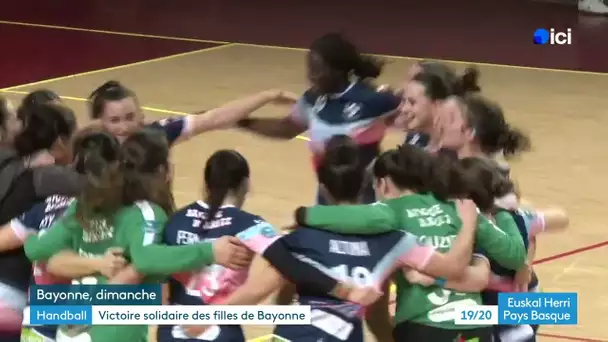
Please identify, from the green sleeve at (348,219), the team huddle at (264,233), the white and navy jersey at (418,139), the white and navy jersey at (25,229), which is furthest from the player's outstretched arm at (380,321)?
the white and navy jersey at (25,229)

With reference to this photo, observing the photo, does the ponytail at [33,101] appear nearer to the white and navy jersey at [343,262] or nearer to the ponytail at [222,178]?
the ponytail at [222,178]

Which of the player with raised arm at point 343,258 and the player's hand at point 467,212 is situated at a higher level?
the player's hand at point 467,212

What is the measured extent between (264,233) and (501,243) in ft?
3.23

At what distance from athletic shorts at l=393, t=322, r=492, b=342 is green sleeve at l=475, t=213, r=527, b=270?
300 mm

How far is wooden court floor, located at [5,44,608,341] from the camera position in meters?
8.13

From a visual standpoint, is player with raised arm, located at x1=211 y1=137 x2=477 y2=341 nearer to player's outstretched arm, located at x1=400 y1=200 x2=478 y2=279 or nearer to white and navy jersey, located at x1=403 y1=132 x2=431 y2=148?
player's outstretched arm, located at x1=400 y1=200 x2=478 y2=279

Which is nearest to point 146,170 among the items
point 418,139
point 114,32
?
point 418,139

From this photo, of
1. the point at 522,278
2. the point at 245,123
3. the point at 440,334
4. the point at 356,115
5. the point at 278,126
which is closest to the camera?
Answer: the point at 440,334

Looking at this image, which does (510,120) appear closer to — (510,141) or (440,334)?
(510,141)

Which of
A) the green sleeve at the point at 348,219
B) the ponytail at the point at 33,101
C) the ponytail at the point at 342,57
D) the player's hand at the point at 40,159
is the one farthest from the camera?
the ponytail at the point at 342,57

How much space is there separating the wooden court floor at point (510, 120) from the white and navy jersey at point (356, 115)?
132cm

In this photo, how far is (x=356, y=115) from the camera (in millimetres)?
6320

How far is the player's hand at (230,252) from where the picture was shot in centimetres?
457

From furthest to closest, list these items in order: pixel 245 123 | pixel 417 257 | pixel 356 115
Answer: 1. pixel 245 123
2. pixel 356 115
3. pixel 417 257
